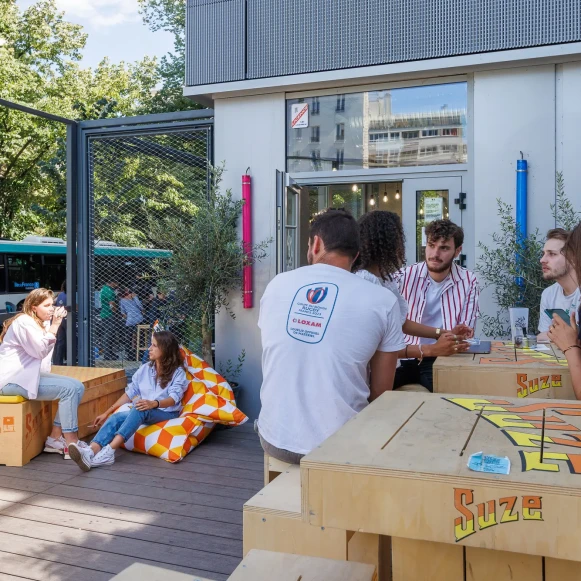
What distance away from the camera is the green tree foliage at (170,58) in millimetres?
19562

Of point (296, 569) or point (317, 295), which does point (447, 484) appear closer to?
point (296, 569)

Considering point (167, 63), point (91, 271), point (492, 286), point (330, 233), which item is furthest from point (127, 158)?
point (167, 63)

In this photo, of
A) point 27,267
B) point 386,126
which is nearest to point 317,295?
point 386,126

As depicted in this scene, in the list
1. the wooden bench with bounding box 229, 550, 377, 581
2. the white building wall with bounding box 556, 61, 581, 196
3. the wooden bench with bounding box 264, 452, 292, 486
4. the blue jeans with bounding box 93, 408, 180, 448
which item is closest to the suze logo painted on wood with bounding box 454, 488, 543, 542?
the wooden bench with bounding box 229, 550, 377, 581

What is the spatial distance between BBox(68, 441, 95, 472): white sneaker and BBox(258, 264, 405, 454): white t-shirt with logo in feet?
8.66

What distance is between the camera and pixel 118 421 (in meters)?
5.17

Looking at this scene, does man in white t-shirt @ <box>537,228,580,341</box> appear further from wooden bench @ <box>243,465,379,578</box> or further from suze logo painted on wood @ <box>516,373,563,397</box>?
wooden bench @ <box>243,465,379,578</box>

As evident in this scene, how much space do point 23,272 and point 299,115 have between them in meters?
12.6

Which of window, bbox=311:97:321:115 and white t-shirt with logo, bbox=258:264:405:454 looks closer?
white t-shirt with logo, bbox=258:264:405:454

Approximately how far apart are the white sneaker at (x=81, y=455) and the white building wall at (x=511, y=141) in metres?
3.48

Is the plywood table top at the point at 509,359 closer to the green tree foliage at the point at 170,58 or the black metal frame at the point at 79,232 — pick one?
the black metal frame at the point at 79,232

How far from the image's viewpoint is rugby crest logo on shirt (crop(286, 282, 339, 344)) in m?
2.43

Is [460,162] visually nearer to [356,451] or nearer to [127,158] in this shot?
[127,158]

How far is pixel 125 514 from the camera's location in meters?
3.97
